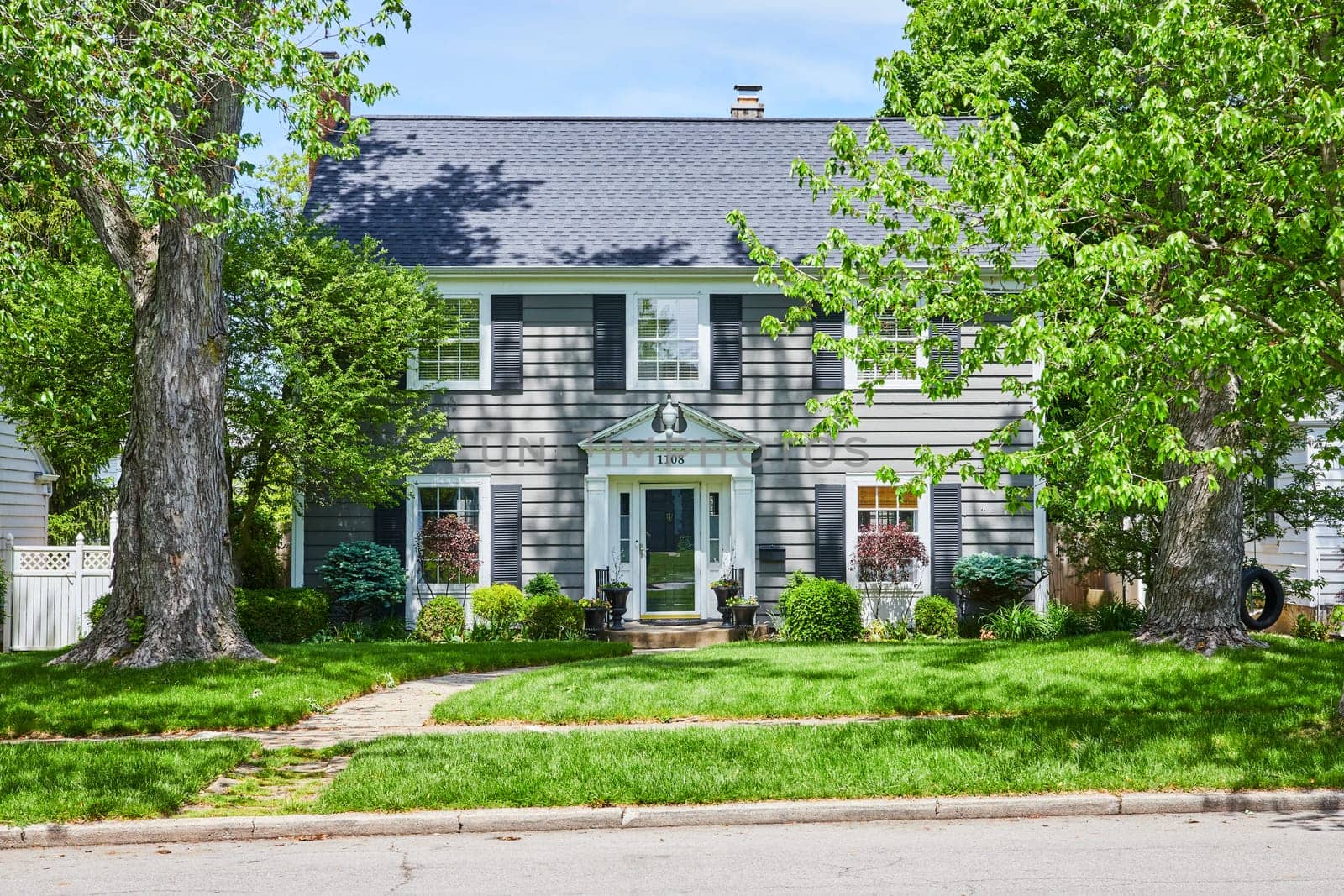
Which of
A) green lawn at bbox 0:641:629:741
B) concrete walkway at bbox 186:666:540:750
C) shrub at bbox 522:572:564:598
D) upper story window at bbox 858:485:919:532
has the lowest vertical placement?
concrete walkway at bbox 186:666:540:750

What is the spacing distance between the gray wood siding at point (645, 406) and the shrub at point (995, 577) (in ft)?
1.68

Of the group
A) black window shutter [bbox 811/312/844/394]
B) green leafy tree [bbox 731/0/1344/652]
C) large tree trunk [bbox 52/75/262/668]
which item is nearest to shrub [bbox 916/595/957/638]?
black window shutter [bbox 811/312/844/394]

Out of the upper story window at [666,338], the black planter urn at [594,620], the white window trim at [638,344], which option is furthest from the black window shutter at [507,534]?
the upper story window at [666,338]

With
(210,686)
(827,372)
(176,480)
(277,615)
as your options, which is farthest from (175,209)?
(827,372)

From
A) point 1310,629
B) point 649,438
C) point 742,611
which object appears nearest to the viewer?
point 1310,629

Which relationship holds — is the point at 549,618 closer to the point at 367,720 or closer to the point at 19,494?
the point at 367,720

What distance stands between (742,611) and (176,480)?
829cm

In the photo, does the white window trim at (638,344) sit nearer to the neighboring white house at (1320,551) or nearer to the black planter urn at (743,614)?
the black planter urn at (743,614)

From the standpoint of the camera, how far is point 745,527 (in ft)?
62.2

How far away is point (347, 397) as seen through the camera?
56.0 feet

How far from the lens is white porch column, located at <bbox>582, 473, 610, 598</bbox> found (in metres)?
18.8

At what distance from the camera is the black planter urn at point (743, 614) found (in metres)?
18.3

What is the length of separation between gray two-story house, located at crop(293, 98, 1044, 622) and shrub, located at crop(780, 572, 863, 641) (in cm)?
116

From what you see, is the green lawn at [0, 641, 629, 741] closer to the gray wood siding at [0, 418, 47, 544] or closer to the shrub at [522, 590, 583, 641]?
the shrub at [522, 590, 583, 641]
